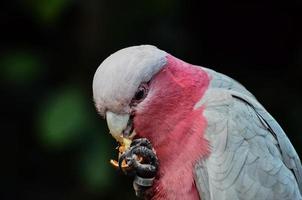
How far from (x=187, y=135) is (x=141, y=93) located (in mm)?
258

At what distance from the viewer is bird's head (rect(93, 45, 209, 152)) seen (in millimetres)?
2801

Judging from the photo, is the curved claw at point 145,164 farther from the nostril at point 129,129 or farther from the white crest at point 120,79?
the white crest at point 120,79

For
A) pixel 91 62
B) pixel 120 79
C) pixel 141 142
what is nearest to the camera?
pixel 120 79

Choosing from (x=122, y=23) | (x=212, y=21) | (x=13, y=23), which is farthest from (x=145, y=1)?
(x=13, y=23)

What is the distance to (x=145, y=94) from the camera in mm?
2879

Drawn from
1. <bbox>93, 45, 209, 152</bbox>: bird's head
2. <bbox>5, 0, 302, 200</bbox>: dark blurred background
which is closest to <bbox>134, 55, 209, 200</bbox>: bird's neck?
<bbox>93, 45, 209, 152</bbox>: bird's head

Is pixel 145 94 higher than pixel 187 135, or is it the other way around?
pixel 145 94

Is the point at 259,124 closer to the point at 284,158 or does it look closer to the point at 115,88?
the point at 284,158

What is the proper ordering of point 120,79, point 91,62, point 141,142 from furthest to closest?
point 91,62 → point 141,142 → point 120,79

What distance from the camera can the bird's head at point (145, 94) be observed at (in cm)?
280

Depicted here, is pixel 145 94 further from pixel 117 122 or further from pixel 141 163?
pixel 141 163

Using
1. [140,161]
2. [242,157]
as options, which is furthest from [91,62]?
[242,157]

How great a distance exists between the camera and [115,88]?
278cm

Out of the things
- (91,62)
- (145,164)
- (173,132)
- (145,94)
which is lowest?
(91,62)
